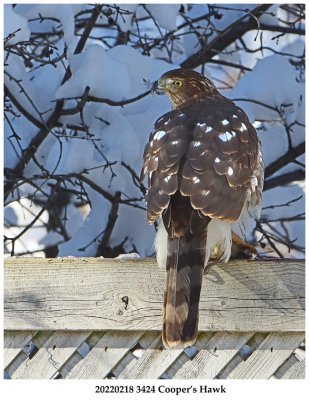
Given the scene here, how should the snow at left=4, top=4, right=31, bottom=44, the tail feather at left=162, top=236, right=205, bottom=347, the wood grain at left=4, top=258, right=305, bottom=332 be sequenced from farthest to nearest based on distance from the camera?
1. the snow at left=4, top=4, right=31, bottom=44
2. the wood grain at left=4, top=258, right=305, bottom=332
3. the tail feather at left=162, top=236, right=205, bottom=347

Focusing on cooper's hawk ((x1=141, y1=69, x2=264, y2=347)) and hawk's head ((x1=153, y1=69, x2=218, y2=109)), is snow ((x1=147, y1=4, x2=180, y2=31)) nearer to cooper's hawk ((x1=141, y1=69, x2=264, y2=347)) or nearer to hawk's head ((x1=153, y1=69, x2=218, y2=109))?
hawk's head ((x1=153, y1=69, x2=218, y2=109))

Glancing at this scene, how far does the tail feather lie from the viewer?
108 inches

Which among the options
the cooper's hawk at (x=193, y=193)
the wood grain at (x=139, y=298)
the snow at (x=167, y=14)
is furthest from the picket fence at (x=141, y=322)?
the snow at (x=167, y=14)

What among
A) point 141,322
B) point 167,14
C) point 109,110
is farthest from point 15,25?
point 141,322

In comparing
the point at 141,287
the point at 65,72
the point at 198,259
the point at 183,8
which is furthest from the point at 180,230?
the point at 183,8

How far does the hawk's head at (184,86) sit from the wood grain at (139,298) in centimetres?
117

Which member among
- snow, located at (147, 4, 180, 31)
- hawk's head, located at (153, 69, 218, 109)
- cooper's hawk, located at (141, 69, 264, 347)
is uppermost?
snow, located at (147, 4, 180, 31)

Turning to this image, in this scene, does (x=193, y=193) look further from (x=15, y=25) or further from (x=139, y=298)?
(x=15, y=25)

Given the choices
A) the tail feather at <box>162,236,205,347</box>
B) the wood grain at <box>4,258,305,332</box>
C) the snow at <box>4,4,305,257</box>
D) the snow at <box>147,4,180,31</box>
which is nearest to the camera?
the tail feather at <box>162,236,205,347</box>

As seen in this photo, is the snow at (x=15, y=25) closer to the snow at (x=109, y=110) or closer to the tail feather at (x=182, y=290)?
the snow at (x=109, y=110)

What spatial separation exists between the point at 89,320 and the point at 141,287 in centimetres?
26

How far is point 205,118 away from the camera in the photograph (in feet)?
10.9

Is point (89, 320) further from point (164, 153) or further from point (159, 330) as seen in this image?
point (164, 153)

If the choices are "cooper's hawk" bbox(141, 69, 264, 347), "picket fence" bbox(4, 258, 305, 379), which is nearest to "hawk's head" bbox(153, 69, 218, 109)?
"cooper's hawk" bbox(141, 69, 264, 347)
